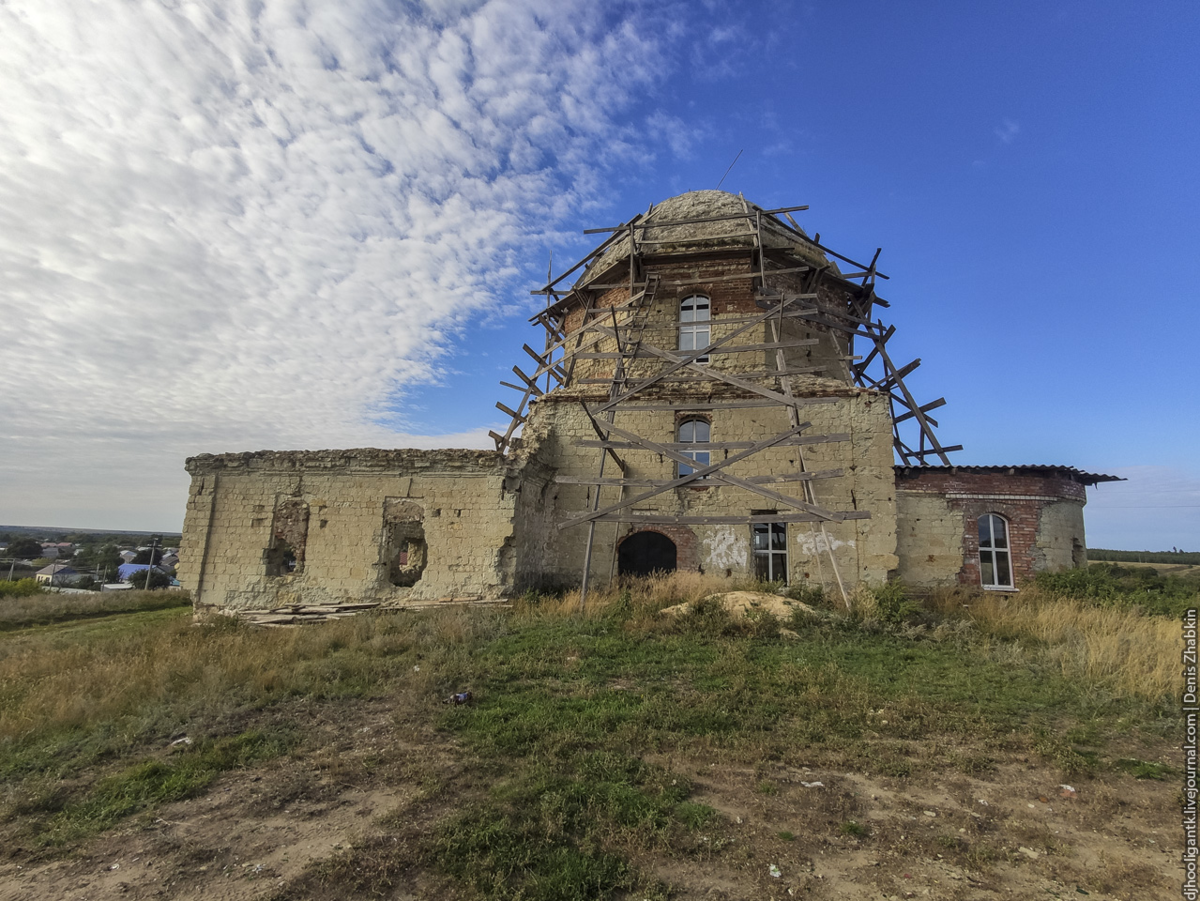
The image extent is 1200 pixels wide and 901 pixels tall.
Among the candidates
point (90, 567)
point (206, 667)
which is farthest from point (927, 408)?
point (90, 567)

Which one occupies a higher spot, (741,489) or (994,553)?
(741,489)

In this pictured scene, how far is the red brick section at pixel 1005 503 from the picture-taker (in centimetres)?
1314

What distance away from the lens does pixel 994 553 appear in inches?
522

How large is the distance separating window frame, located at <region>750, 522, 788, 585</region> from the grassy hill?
4.50 metres

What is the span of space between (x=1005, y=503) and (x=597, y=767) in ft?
43.6

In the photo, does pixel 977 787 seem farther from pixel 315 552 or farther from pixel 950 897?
pixel 315 552

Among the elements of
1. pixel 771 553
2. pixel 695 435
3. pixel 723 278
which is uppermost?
pixel 723 278

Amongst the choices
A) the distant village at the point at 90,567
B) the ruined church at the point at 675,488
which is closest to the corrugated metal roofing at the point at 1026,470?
the ruined church at the point at 675,488

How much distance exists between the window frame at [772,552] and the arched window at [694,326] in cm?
465

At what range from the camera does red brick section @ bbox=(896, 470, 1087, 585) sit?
13141 mm

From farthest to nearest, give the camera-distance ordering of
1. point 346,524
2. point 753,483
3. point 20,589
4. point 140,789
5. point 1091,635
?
point 20,589, point 346,524, point 753,483, point 1091,635, point 140,789

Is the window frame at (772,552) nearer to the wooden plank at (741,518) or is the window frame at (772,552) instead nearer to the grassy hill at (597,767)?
the wooden plank at (741,518)

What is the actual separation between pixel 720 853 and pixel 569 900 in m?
0.99

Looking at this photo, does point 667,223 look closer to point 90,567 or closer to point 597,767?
point 597,767
